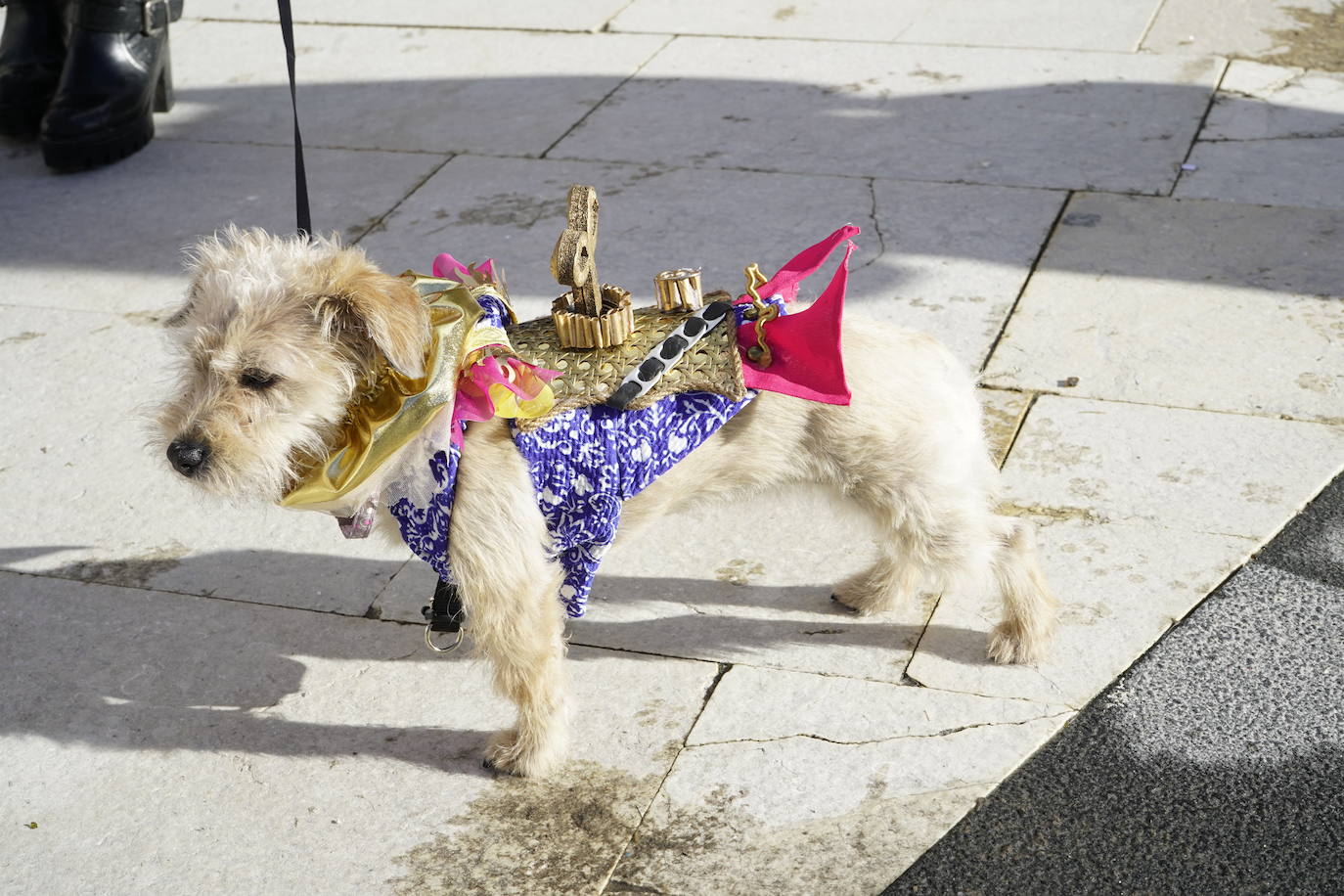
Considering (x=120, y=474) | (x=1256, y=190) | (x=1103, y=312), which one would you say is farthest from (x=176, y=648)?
(x=1256, y=190)

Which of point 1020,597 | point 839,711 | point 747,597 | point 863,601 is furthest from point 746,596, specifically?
point 1020,597

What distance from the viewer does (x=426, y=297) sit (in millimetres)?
2787

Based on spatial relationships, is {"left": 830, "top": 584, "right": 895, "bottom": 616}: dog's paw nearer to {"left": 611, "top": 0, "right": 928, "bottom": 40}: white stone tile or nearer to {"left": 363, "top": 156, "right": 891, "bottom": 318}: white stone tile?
{"left": 363, "top": 156, "right": 891, "bottom": 318}: white stone tile

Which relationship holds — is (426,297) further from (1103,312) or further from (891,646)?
(1103,312)

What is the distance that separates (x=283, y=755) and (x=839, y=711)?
142cm

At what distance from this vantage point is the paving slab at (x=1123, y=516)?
337 cm

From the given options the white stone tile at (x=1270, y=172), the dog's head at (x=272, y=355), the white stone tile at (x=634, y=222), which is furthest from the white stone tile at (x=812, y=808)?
the white stone tile at (x=1270, y=172)

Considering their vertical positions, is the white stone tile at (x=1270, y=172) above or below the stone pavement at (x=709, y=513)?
below

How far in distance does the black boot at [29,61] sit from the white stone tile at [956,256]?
448 cm

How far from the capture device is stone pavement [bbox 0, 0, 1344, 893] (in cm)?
299

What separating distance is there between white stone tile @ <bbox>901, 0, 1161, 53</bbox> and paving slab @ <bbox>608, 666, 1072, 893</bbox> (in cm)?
521

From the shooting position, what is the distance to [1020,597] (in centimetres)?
329

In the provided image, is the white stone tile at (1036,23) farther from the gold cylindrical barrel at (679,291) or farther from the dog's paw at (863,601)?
the gold cylindrical barrel at (679,291)

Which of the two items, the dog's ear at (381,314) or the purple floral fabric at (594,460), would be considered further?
the purple floral fabric at (594,460)
